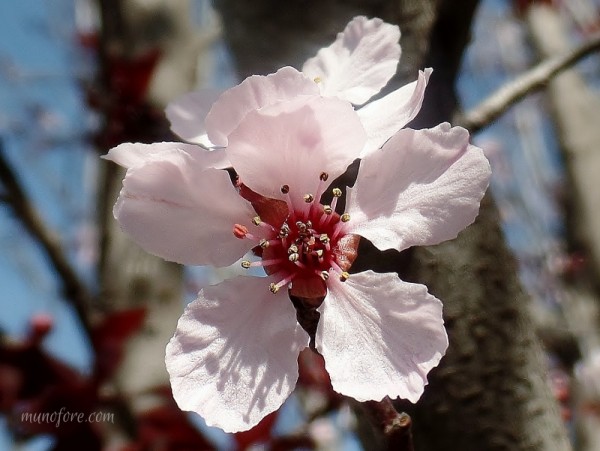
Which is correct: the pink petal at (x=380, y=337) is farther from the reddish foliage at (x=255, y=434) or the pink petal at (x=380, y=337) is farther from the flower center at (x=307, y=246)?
the reddish foliage at (x=255, y=434)

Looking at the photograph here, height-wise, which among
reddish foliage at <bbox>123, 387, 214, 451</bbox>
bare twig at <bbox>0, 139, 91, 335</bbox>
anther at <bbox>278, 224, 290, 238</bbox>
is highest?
anther at <bbox>278, 224, 290, 238</bbox>

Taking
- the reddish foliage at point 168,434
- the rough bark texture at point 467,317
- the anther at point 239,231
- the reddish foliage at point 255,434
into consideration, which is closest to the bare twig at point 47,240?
the reddish foliage at point 168,434

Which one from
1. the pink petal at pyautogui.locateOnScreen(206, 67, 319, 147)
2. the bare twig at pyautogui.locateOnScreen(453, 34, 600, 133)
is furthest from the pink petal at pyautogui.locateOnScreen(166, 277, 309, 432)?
the bare twig at pyautogui.locateOnScreen(453, 34, 600, 133)

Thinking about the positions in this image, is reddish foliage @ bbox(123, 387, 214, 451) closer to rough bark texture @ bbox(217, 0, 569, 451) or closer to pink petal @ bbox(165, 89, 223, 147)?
rough bark texture @ bbox(217, 0, 569, 451)

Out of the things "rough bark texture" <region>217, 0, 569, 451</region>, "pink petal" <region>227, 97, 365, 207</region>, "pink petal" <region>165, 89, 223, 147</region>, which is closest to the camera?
"pink petal" <region>227, 97, 365, 207</region>

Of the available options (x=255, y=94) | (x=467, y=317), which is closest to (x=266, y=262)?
(x=255, y=94)

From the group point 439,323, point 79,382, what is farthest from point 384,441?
point 79,382
